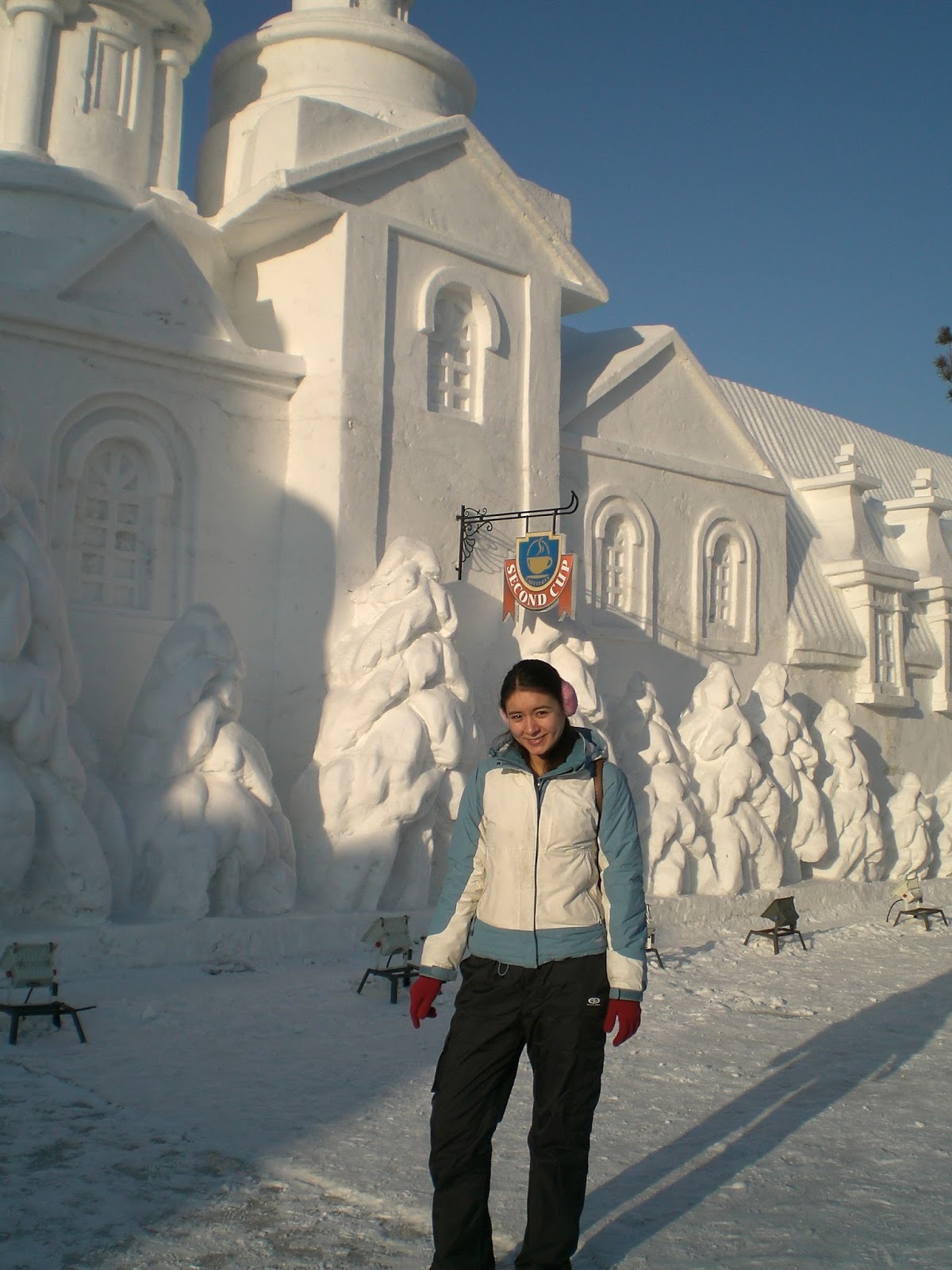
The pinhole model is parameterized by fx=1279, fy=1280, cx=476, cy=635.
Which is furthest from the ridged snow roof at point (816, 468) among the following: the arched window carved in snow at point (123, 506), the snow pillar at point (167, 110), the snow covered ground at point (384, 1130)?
the snow covered ground at point (384, 1130)

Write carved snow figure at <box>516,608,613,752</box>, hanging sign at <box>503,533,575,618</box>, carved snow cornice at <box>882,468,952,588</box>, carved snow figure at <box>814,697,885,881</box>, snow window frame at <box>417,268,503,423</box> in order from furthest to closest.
A: 1. carved snow cornice at <box>882,468,952,588</box>
2. carved snow figure at <box>814,697,885,881</box>
3. snow window frame at <box>417,268,503,423</box>
4. carved snow figure at <box>516,608,613,752</box>
5. hanging sign at <box>503,533,575,618</box>

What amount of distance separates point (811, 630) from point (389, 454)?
279 inches

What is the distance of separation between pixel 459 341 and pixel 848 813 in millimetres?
6903

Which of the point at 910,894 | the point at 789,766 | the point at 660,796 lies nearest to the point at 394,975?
the point at 660,796

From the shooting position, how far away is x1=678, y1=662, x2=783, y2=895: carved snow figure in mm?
12859

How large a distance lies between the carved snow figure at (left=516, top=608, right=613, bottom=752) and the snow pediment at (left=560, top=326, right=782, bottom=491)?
2.59 m

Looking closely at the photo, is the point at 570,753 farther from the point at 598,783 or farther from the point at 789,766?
the point at 789,766

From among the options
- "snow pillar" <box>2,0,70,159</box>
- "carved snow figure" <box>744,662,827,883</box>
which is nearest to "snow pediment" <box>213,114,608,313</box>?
"snow pillar" <box>2,0,70,159</box>

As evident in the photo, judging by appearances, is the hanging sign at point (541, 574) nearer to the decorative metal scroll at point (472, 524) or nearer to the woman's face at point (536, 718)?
the decorative metal scroll at point (472, 524)

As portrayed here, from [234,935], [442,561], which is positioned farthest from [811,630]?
[234,935]

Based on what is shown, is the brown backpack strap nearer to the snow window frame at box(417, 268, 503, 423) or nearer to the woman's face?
the woman's face

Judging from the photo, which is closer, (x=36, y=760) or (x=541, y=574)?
(x=36, y=760)

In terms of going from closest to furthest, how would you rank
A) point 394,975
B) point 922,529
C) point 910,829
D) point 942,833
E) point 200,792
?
point 394,975 → point 200,792 → point 910,829 → point 942,833 → point 922,529

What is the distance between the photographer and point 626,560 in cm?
1448
